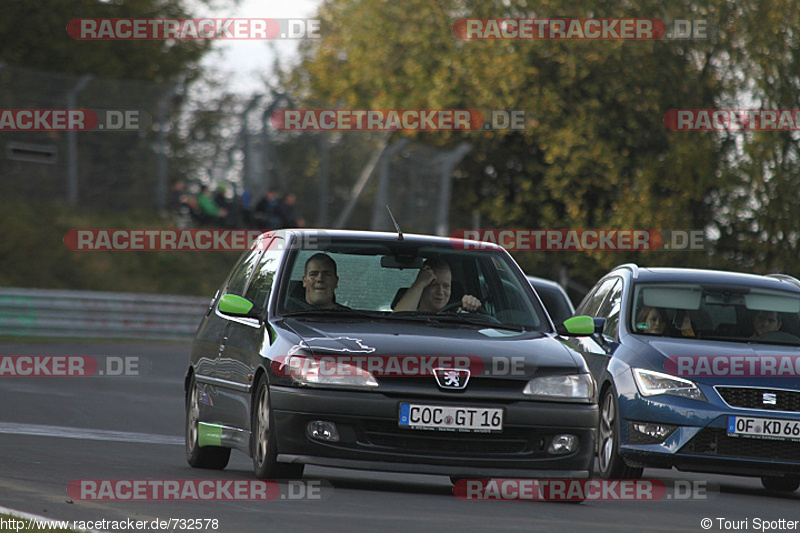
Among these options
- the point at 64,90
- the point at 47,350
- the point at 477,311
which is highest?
the point at 64,90

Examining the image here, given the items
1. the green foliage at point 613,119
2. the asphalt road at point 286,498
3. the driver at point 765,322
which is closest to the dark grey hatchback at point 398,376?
the asphalt road at point 286,498

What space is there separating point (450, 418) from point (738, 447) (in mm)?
3076

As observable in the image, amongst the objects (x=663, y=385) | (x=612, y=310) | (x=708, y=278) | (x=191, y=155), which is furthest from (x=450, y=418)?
(x=191, y=155)

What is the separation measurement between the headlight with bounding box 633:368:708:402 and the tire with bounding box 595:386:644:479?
0.28m

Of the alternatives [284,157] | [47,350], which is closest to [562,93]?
[284,157]

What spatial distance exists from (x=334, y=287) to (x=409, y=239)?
1.90ft

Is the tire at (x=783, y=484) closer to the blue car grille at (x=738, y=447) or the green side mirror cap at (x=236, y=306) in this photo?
the blue car grille at (x=738, y=447)

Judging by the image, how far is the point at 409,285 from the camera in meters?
10.8

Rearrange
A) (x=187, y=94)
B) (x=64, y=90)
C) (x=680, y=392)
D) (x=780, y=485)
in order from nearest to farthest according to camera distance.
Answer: (x=680, y=392) < (x=780, y=485) < (x=64, y=90) < (x=187, y=94)

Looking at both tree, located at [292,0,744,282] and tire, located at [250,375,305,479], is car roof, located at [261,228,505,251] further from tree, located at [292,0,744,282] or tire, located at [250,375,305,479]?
tree, located at [292,0,744,282]

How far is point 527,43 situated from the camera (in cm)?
4141

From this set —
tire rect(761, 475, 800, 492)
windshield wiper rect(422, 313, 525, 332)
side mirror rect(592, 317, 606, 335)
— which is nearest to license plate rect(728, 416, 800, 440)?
tire rect(761, 475, 800, 492)

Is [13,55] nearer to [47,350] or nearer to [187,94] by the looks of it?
[187,94]

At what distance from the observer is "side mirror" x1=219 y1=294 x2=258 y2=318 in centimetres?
1026
